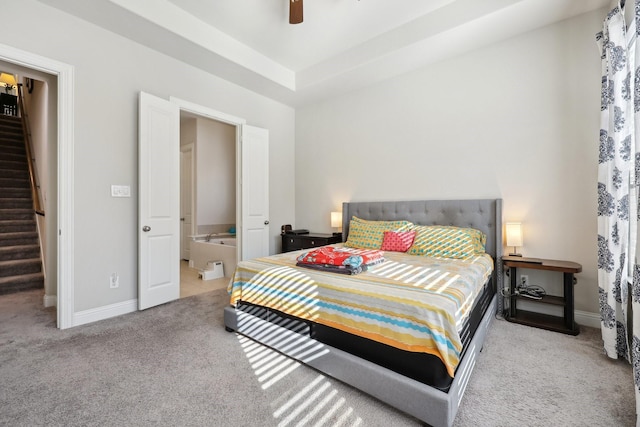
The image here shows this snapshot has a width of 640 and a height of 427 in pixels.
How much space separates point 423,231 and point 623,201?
1515mm

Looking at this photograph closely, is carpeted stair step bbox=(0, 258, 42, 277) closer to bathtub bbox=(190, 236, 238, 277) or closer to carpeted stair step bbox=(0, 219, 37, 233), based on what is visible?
carpeted stair step bbox=(0, 219, 37, 233)

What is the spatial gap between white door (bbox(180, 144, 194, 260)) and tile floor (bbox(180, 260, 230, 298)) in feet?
4.08

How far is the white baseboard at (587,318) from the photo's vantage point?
8.64 ft

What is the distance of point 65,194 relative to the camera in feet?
8.65

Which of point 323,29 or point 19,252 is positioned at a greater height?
point 323,29

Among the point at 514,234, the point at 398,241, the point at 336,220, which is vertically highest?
the point at 336,220

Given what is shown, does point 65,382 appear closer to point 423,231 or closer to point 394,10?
point 423,231

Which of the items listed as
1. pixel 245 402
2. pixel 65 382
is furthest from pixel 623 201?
pixel 65 382

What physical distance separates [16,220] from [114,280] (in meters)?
3.46

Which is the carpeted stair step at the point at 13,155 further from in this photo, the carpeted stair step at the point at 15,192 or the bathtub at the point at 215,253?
the bathtub at the point at 215,253

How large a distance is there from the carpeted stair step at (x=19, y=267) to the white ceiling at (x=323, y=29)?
11.5 feet

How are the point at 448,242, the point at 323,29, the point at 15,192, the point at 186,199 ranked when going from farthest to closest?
the point at 186,199 → the point at 15,192 → the point at 323,29 → the point at 448,242

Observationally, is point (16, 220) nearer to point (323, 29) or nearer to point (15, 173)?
point (15, 173)

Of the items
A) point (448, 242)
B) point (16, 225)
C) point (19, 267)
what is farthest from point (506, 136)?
point (16, 225)
